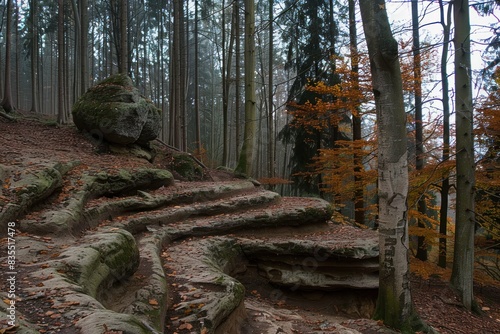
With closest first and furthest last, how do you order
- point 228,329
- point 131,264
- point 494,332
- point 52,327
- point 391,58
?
1. point 52,327
2. point 228,329
3. point 131,264
4. point 391,58
5. point 494,332

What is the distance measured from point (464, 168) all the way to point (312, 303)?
4340 mm

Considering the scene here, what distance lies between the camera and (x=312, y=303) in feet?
21.1

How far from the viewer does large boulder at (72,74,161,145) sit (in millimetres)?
9789

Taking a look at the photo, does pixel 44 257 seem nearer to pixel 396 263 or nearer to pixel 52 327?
pixel 52 327

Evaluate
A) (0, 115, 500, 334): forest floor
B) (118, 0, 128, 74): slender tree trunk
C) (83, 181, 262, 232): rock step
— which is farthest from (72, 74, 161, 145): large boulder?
(83, 181, 262, 232): rock step

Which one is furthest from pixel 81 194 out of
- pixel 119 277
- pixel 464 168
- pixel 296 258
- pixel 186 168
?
pixel 464 168

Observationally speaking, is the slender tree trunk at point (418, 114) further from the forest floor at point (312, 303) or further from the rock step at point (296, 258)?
the rock step at point (296, 258)

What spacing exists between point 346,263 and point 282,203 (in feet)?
9.03

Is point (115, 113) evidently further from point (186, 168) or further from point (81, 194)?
point (81, 194)

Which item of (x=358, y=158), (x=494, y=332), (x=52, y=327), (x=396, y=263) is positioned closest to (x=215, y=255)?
(x=396, y=263)

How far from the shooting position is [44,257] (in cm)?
338

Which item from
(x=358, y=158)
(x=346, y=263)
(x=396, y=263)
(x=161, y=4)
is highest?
(x=161, y=4)

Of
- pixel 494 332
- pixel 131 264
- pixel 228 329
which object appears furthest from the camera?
pixel 494 332

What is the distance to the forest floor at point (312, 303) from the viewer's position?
19.4 ft
